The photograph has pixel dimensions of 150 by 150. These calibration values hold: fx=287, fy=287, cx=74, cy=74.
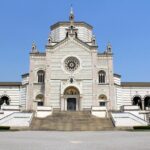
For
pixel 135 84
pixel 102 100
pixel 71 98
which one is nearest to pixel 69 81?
pixel 71 98

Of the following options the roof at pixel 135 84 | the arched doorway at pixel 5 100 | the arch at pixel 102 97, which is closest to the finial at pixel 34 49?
the arched doorway at pixel 5 100

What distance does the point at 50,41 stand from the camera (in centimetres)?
5431

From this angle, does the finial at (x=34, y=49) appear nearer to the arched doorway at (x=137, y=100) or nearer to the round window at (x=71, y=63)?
the round window at (x=71, y=63)

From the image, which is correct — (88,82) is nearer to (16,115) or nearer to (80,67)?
(80,67)

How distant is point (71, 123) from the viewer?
36875 millimetres

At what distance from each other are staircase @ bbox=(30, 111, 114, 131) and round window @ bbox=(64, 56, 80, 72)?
11.0 m

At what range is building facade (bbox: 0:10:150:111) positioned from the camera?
49031mm

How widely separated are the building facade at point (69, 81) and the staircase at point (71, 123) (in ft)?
22.9

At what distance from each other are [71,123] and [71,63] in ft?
54.2

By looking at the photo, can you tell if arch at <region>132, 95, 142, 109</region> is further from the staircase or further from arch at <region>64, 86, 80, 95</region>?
the staircase
